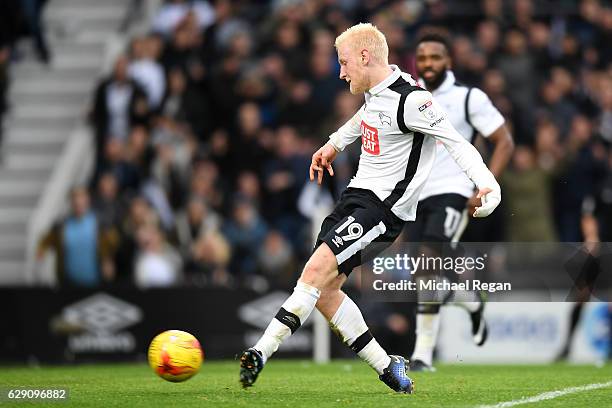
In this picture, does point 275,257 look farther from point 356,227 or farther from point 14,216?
point 356,227

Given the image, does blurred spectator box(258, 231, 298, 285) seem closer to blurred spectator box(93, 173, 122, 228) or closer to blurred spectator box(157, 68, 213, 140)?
blurred spectator box(93, 173, 122, 228)

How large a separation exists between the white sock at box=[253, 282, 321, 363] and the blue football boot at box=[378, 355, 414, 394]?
663 mm

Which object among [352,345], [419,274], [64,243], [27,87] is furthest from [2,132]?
[352,345]

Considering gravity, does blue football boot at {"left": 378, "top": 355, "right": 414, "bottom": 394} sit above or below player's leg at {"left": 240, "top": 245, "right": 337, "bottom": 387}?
below

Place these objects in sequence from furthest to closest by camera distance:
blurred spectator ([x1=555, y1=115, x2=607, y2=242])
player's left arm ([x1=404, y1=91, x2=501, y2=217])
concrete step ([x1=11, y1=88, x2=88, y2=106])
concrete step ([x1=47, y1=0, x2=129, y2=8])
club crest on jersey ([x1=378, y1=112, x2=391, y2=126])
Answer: concrete step ([x1=47, y1=0, x2=129, y2=8]), concrete step ([x1=11, y1=88, x2=88, y2=106]), blurred spectator ([x1=555, y1=115, x2=607, y2=242]), club crest on jersey ([x1=378, y1=112, x2=391, y2=126]), player's left arm ([x1=404, y1=91, x2=501, y2=217])

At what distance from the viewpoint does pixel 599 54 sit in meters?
19.5

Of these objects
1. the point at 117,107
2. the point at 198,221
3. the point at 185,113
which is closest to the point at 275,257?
the point at 198,221

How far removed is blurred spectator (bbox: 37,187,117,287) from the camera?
16.9 metres

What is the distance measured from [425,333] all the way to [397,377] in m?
2.49

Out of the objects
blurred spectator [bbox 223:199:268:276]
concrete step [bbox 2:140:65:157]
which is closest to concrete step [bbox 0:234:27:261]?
concrete step [bbox 2:140:65:157]

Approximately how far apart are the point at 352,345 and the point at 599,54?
11681 mm

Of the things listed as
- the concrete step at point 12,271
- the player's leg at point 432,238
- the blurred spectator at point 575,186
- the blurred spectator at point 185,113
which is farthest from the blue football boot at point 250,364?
the concrete step at point 12,271

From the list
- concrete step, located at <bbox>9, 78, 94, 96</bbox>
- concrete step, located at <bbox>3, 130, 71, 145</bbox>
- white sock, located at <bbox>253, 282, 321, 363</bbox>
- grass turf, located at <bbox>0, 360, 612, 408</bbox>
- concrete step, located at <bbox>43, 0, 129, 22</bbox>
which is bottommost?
grass turf, located at <bbox>0, 360, 612, 408</bbox>

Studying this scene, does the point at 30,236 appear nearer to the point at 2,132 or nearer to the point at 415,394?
the point at 2,132
